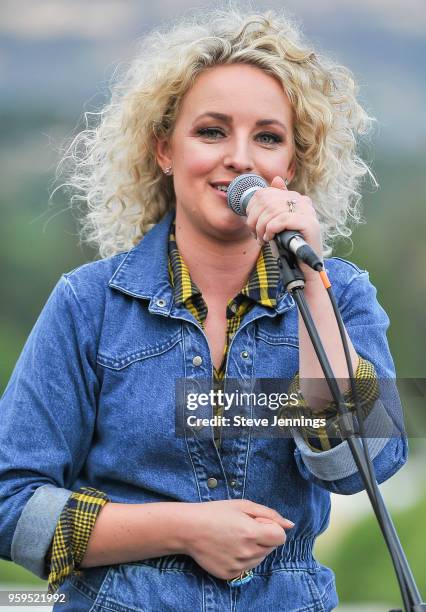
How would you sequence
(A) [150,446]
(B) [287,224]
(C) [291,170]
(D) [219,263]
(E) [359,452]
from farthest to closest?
(C) [291,170], (D) [219,263], (A) [150,446], (B) [287,224], (E) [359,452]

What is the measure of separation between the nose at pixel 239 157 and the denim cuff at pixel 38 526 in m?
0.67

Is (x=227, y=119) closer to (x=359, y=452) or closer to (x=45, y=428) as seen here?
(x=45, y=428)

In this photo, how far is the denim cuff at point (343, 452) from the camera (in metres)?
1.93

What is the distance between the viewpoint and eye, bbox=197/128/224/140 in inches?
84.5

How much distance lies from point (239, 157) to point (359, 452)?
0.76m

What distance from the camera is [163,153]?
7.68ft

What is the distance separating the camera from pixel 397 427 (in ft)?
6.64

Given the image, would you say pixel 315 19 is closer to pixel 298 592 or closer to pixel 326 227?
pixel 326 227

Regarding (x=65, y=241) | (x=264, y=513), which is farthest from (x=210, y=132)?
(x=65, y=241)

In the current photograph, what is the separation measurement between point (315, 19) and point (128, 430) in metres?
8.08

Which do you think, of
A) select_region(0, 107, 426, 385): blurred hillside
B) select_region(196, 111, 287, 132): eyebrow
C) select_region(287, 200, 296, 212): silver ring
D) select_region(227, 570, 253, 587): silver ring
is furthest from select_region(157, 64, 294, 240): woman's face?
select_region(0, 107, 426, 385): blurred hillside

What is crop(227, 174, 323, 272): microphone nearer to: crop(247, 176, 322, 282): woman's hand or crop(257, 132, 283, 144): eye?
crop(247, 176, 322, 282): woman's hand

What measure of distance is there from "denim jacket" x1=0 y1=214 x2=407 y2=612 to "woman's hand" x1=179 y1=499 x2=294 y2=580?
0.06 metres

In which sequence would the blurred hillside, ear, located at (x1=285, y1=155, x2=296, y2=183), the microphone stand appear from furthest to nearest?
the blurred hillside
ear, located at (x1=285, y1=155, x2=296, y2=183)
the microphone stand
